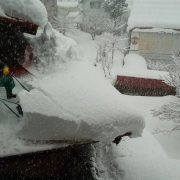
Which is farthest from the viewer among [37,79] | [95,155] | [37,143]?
[95,155]

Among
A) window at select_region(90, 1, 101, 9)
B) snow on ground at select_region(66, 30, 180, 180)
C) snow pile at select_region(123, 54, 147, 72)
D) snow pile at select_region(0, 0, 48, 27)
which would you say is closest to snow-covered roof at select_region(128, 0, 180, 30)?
snow pile at select_region(123, 54, 147, 72)

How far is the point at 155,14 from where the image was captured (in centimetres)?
2142

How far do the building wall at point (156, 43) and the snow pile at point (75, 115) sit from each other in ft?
55.4

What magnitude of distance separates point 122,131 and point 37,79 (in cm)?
213

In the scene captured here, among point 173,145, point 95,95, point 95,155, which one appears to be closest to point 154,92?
point 173,145

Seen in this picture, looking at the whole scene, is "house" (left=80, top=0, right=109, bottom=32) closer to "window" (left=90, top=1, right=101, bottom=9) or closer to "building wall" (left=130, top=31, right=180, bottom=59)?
"window" (left=90, top=1, right=101, bottom=9)

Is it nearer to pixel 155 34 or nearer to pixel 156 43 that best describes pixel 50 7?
pixel 155 34

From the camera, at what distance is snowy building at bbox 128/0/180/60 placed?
20.0m

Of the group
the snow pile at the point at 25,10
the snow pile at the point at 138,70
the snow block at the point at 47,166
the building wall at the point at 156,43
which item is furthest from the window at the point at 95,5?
the snow block at the point at 47,166

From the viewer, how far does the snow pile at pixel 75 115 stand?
13.0 ft

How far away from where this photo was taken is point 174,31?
2073 centimetres

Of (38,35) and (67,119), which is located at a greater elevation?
(38,35)

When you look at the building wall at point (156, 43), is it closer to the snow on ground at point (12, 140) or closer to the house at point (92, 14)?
the house at point (92, 14)

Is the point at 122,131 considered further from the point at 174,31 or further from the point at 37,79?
the point at 174,31
